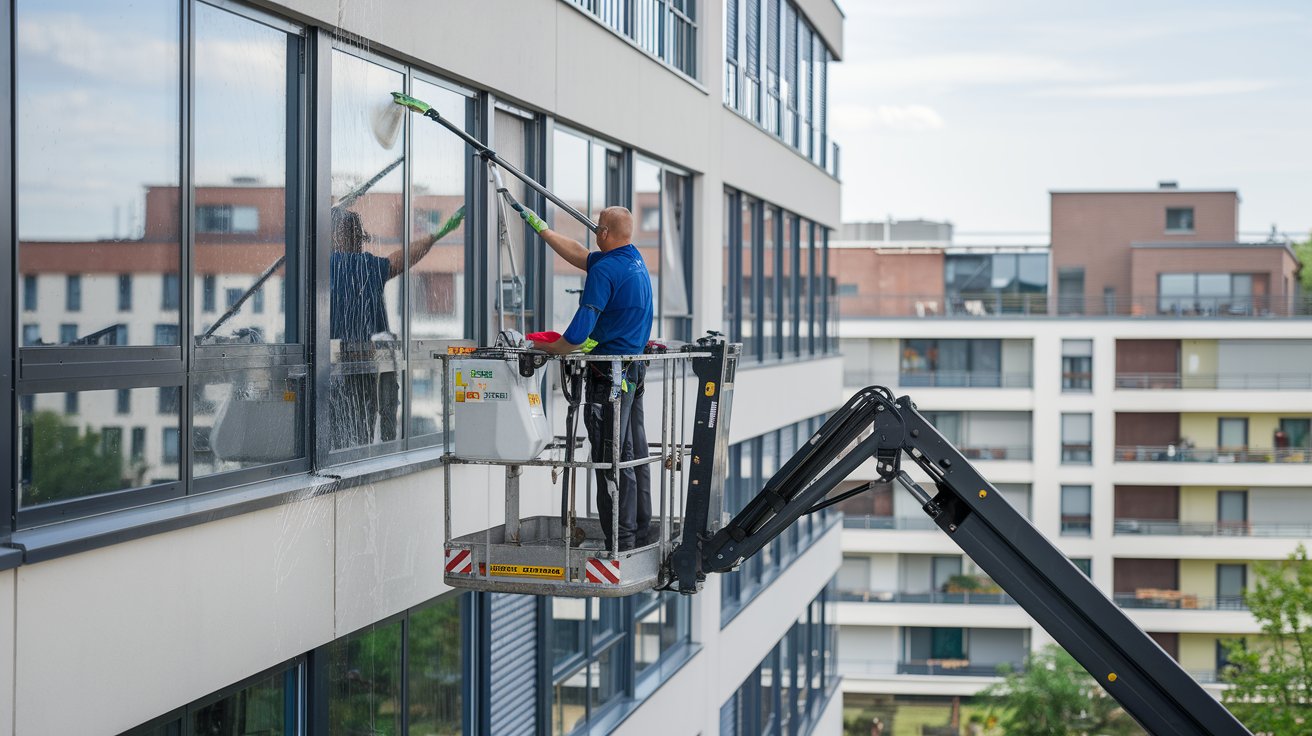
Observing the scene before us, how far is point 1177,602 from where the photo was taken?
5694 centimetres

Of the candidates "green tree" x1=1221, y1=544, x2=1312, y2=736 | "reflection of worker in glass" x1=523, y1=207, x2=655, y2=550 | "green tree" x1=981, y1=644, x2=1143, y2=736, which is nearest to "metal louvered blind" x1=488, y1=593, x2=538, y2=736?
"reflection of worker in glass" x1=523, y1=207, x2=655, y2=550

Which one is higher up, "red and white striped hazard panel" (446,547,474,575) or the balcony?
"red and white striped hazard panel" (446,547,474,575)

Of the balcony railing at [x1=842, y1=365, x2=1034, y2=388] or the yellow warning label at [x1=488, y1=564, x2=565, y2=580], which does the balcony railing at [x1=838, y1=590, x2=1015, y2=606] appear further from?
the yellow warning label at [x1=488, y1=564, x2=565, y2=580]

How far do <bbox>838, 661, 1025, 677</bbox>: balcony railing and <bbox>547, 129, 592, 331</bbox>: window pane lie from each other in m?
47.2

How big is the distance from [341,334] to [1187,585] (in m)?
55.4

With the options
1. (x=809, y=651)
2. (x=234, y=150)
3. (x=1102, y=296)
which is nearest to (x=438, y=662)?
(x=234, y=150)

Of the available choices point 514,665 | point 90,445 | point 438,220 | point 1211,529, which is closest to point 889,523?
point 1211,529

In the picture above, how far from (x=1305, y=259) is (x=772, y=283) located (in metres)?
74.2

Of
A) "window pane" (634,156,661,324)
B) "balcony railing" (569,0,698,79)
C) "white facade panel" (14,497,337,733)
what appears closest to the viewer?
"white facade panel" (14,497,337,733)

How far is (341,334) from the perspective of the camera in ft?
29.4

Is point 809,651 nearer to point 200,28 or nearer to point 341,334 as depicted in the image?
point 341,334

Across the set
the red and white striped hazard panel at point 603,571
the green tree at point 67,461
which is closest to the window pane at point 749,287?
the red and white striped hazard panel at point 603,571

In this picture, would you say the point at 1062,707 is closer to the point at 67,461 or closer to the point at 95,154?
the point at 67,461

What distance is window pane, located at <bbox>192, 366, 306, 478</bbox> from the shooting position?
7.57 m
